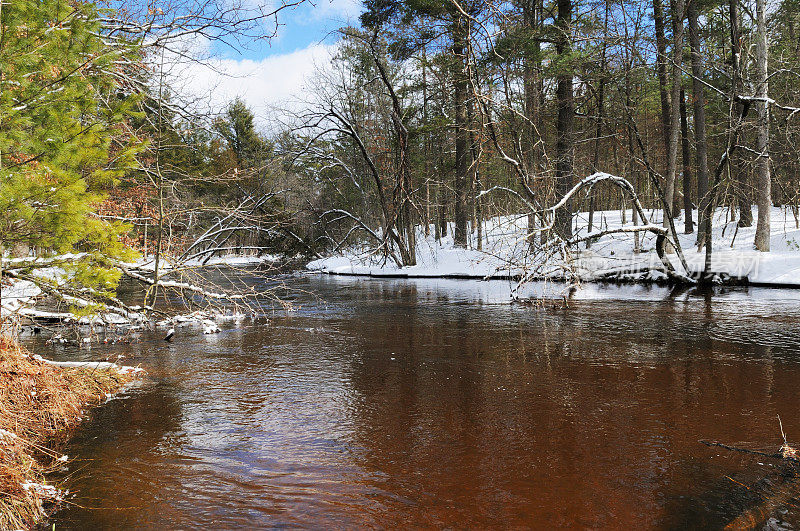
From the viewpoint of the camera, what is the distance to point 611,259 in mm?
17422

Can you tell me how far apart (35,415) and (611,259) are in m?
16.4

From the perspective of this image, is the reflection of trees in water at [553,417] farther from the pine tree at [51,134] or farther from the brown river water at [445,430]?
the pine tree at [51,134]

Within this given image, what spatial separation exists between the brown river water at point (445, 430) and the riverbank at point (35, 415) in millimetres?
220

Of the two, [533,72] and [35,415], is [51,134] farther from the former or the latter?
[533,72]

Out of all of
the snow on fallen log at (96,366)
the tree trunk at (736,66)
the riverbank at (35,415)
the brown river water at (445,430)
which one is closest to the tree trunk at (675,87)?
the tree trunk at (736,66)

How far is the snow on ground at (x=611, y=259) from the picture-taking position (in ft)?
45.0

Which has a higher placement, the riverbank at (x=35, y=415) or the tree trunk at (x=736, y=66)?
the tree trunk at (x=736, y=66)

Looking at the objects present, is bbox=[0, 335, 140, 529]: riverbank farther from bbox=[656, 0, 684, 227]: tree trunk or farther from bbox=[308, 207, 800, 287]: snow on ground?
bbox=[656, 0, 684, 227]: tree trunk

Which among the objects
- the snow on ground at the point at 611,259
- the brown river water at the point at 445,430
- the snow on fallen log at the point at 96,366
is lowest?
the brown river water at the point at 445,430

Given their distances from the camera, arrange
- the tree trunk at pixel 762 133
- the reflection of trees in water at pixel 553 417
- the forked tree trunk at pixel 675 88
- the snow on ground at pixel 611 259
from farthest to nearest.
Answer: the forked tree trunk at pixel 675 88, the tree trunk at pixel 762 133, the snow on ground at pixel 611 259, the reflection of trees in water at pixel 553 417

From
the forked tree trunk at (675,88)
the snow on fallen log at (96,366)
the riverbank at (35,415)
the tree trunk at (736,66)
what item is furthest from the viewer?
the forked tree trunk at (675,88)

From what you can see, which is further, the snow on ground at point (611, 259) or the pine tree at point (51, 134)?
the snow on ground at point (611, 259)

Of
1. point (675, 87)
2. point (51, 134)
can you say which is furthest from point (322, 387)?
point (675, 87)

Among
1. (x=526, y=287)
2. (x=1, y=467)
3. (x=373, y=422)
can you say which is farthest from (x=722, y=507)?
(x=526, y=287)
